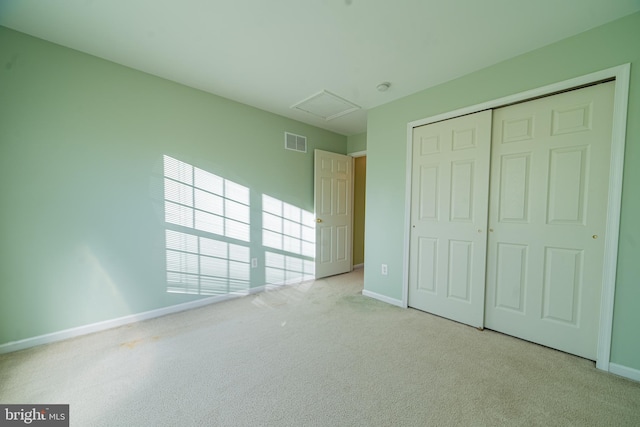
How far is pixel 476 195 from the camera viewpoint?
91.0 inches

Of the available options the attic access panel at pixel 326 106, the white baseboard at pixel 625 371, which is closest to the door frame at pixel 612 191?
the white baseboard at pixel 625 371

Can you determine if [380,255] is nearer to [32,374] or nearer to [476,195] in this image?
[476,195]

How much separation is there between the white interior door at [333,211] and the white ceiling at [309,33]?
5.14 ft

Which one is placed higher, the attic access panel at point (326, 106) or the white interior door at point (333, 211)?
the attic access panel at point (326, 106)

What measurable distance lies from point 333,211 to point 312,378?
2731 millimetres

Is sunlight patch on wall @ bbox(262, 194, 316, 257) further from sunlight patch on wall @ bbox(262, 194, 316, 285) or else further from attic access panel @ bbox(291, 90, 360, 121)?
attic access panel @ bbox(291, 90, 360, 121)

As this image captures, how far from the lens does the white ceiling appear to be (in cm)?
158

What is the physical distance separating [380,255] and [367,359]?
1423 mm

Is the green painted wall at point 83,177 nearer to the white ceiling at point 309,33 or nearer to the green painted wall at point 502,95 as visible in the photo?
the white ceiling at point 309,33

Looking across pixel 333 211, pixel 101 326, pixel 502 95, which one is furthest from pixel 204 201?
pixel 502 95

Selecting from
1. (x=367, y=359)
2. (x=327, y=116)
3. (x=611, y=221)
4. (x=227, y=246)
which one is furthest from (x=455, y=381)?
(x=327, y=116)

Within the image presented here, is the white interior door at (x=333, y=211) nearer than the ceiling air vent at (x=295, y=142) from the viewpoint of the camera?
No

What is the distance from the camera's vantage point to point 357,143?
421 centimetres

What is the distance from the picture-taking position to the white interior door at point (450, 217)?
7.52ft
